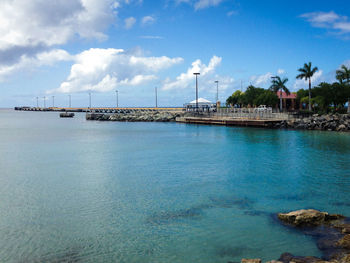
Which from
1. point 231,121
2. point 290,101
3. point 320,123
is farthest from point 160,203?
point 290,101

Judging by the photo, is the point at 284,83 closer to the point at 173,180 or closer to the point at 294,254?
the point at 173,180

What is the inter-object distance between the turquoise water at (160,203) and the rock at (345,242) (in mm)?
781

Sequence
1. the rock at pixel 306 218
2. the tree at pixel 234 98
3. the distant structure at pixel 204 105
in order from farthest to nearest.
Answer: the tree at pixel 234 98 < the distant structure at pixel 204 105 < the rock at pixel 306 218

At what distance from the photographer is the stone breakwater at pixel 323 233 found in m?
9.44

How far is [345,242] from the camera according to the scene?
1015 cm

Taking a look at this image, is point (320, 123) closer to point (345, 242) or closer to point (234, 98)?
point (345, 242)

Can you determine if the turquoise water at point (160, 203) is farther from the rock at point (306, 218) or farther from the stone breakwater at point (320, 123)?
the stone breakwater at point (320, 123)

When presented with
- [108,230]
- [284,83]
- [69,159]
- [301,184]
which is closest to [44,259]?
[108,230]

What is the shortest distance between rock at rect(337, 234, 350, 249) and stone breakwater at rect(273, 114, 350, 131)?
47181 millimetres

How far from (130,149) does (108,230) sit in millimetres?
23363

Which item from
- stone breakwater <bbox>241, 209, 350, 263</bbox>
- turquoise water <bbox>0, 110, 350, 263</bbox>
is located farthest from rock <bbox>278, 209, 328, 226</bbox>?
turquoise water <bbox>0, 110, 350, 263</bbox>

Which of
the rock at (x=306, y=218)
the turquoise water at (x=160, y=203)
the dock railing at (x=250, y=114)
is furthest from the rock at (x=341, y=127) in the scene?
the rock at (x=306, y=218)

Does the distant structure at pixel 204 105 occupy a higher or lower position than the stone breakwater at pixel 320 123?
higher

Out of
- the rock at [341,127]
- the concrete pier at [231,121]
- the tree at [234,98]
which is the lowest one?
the rock at [341,127]
